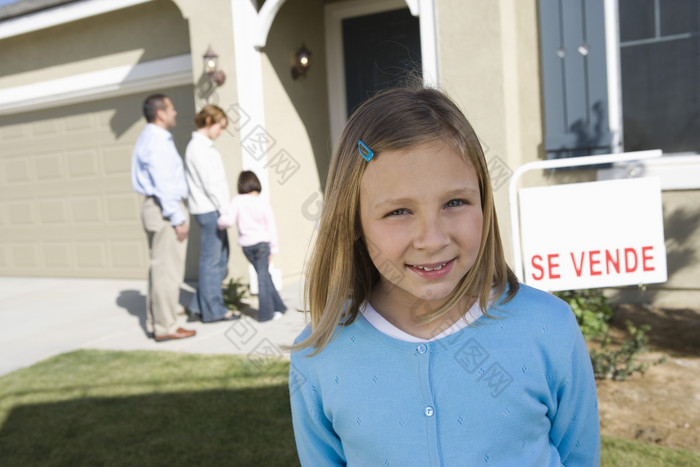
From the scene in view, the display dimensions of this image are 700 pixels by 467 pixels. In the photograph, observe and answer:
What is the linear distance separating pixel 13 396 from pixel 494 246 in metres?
3.87

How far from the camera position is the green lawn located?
10.1 feet

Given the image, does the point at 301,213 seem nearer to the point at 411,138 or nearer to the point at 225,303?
the point at 225,303

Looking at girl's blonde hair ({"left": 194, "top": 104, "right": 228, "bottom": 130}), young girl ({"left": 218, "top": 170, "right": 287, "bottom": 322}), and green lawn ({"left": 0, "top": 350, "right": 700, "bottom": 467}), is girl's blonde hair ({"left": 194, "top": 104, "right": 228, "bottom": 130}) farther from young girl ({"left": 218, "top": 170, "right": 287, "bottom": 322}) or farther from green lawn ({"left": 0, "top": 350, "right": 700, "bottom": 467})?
green lawn ({"left": 0, "top": 350, "right": 700, "bottom": 467})

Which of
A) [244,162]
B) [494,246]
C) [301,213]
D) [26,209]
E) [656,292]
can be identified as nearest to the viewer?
[494,246]

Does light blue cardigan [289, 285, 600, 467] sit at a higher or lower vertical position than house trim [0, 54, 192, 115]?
lower

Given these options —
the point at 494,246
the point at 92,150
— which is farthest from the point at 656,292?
the point at 92,150

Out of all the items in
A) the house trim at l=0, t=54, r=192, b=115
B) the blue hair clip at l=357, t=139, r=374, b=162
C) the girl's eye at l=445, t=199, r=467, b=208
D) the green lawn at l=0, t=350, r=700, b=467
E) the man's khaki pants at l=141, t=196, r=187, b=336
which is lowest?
the green lawn at l=0, t=350, r=700, b=467

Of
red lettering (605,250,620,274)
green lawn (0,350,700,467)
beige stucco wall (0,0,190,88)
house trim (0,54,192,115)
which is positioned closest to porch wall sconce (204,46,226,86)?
house trim (0,54,192,115)

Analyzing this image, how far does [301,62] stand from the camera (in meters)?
7.30

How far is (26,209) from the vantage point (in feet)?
31.1

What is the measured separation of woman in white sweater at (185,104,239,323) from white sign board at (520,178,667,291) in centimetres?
328

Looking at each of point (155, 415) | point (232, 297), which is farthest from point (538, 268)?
point (232, 297)

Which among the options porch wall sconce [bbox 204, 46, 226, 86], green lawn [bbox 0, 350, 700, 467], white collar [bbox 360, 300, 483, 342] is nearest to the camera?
white collar [bbox 360, 300, 483, 342]

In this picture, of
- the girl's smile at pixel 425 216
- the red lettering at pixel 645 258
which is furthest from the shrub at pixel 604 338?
the girl's smile at pixel 425 216
